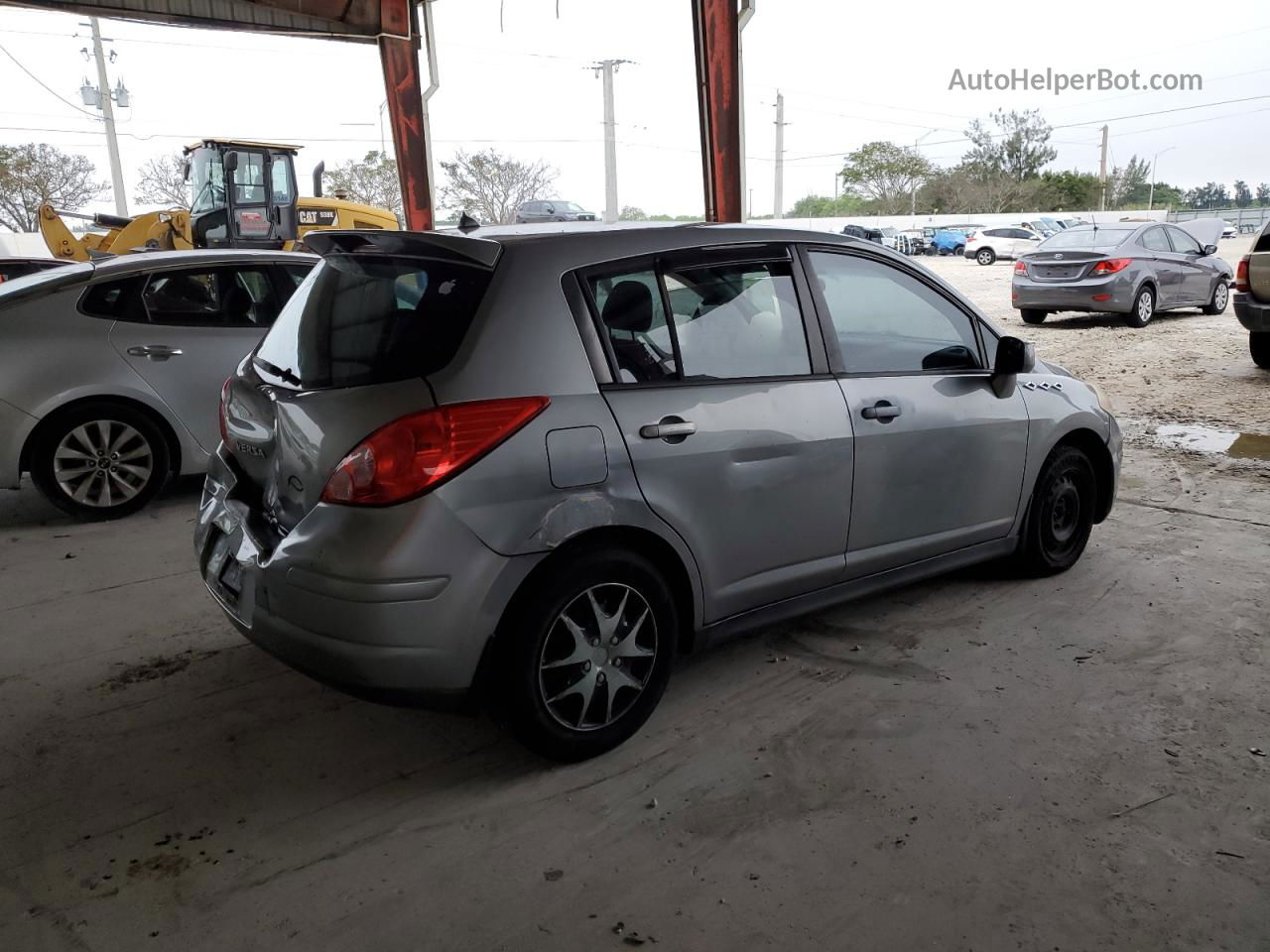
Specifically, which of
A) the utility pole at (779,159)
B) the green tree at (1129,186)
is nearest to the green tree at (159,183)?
the utility pole at (779,159)

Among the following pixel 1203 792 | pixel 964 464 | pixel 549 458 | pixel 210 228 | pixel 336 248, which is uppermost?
pixel 210 228

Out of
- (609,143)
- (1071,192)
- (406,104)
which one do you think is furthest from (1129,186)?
(406,104)

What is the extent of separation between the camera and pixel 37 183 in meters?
40.5

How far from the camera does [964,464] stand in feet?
12.5

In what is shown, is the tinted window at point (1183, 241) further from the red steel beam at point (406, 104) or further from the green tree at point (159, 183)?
the green tree at point (159, 183)

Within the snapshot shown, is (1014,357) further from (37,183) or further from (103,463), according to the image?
(37,183)

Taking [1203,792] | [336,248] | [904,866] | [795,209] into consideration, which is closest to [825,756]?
[904,866]

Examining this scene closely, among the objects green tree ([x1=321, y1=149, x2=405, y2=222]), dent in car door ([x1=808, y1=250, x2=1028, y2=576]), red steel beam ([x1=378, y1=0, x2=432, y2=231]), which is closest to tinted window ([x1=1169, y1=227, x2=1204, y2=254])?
red steel beam ([x1=378, y1=0, x2=432, y2=231])

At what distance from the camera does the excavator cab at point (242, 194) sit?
15273 mm

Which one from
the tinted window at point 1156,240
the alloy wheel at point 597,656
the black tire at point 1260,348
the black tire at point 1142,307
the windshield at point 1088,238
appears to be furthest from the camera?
the tinted window at point 1156,240

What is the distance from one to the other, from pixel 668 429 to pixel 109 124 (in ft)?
139

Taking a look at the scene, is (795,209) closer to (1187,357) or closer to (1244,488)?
(1187,357)

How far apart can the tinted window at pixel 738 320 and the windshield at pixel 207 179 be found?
1408 centimetres

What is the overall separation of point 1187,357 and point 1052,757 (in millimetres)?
9752
